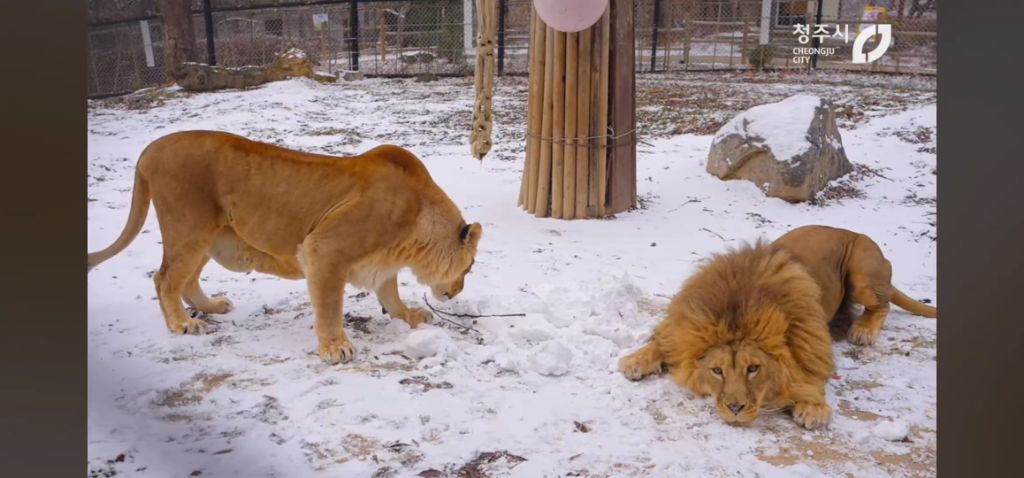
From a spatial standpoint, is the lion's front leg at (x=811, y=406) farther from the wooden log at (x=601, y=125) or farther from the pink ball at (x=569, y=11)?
the pink ball at (x=569, y=11)

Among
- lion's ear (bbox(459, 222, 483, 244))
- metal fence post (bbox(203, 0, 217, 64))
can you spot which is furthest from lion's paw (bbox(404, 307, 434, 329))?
metal fence post (bbox(203, 0, 217, 64))

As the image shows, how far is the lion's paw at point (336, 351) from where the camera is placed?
161 centimetres

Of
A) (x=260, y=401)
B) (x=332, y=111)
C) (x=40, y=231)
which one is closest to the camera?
(x=40, y=231)

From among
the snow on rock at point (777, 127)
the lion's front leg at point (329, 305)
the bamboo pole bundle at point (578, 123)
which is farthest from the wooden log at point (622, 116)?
the lion's front leg at point (329, 305)

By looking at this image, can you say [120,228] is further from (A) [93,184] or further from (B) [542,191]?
(B) [542,191]

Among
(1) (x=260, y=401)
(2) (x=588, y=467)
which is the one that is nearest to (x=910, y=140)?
(2) (x=588, y=467)

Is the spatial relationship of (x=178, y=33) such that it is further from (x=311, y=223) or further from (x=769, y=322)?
(x=769, y=322)

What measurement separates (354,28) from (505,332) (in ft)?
2.17

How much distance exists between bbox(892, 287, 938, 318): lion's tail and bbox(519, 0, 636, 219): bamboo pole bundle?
535 mm

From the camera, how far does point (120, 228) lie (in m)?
1.46

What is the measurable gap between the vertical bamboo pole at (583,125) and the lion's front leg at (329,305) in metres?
0.54

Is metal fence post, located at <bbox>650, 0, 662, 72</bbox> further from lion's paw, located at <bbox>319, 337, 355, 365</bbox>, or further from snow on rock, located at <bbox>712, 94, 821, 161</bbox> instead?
lion's paw, located at <bbox>319, 337, 355, 365</bbox>

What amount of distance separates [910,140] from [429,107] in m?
0.89

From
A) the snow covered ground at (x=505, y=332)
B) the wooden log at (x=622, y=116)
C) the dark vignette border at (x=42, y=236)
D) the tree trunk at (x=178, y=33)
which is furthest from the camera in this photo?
the wooden log at (x=622, y=116)
